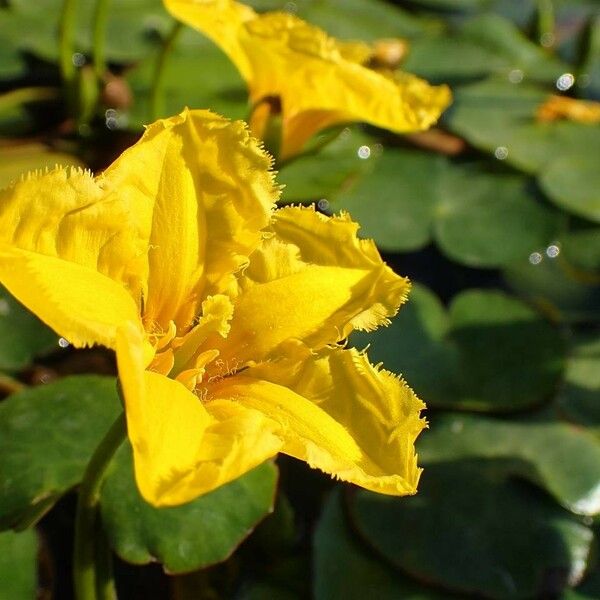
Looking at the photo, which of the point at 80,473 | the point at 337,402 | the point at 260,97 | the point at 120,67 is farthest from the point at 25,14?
the point at 337,402

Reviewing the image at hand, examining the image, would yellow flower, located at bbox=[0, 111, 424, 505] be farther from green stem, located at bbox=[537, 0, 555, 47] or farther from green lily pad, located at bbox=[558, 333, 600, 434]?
green stem, located at bbox=[537, 0, 555, 47]

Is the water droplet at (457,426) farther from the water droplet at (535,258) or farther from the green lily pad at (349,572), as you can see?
the water droplet at (535,258)

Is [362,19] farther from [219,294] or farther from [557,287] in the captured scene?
[219,294]

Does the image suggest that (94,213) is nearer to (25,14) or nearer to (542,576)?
(542,576)

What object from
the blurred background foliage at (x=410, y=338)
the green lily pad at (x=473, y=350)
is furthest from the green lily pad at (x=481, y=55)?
the green lily pad at (x=473, y=350)

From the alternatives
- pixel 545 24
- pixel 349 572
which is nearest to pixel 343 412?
pixel 349 572
